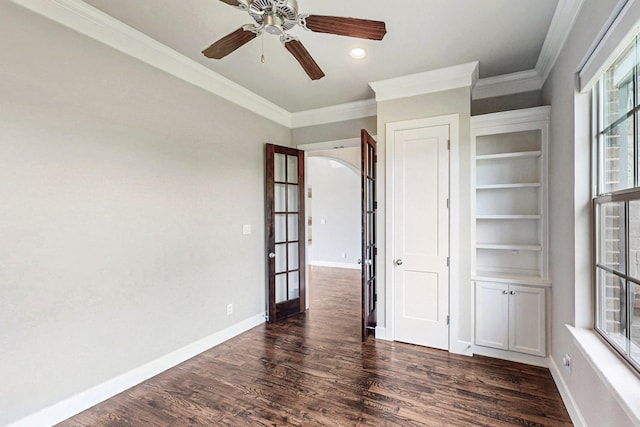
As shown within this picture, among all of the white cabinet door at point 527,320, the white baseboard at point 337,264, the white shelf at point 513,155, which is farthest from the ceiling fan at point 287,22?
the white baseboard at point 337,264

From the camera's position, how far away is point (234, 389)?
2.40 m

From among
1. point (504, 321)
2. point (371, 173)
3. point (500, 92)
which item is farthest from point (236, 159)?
point (504, 321)

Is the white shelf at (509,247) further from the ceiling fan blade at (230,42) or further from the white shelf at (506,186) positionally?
the ceiling fan blade at (230,42)

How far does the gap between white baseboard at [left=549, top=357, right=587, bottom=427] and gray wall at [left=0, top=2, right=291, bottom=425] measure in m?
3.06

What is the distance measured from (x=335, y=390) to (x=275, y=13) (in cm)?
261

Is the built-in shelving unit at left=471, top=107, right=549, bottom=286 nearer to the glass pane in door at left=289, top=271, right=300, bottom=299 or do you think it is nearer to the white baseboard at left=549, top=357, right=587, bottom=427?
the white baseboard at left=549, top=357, right=587, bottom=427

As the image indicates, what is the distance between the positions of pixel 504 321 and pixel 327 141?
294 centimetres

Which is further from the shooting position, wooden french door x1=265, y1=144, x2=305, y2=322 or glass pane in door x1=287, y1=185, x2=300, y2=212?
glass pane in door x1=287, y1=185, x2=300, y2=212

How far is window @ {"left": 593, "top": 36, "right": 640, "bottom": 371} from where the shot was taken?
1.44m

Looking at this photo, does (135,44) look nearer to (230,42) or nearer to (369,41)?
(230,42)

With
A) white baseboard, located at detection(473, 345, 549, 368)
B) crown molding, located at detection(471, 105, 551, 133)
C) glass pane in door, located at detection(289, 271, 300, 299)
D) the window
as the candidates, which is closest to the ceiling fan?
the window

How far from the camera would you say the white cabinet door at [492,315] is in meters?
2.83

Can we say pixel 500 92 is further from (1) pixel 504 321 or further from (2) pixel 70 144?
(2) pixel 70 144

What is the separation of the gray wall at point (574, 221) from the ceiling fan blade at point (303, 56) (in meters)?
1.56
